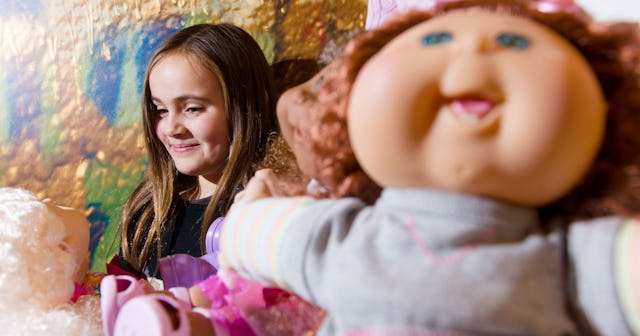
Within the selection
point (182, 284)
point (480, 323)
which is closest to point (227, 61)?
point (182, 284)

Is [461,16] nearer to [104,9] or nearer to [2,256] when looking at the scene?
[2,256]

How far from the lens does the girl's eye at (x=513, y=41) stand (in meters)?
0.53

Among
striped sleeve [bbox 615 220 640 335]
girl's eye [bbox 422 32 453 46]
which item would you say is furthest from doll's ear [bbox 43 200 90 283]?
striped sleeve [bbox 615 220 640 335]

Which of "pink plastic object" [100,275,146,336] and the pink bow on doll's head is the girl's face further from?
the pink bow on doll's head

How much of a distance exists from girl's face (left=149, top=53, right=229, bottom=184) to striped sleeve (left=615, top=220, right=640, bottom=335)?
0.85 metres

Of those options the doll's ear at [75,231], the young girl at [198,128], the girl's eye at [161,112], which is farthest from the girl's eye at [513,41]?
the girl's eye at [161,112]

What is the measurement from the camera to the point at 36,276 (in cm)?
79

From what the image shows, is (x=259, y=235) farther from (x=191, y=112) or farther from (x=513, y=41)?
(x=191, y=112)

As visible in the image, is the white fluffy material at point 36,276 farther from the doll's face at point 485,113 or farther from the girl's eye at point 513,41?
the girl's eye at point 513,41

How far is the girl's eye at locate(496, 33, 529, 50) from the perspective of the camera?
0.53 meters

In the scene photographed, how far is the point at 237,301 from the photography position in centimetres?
72

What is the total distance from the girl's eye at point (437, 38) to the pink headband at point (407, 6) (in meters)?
0.09

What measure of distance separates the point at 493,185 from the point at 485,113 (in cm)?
6

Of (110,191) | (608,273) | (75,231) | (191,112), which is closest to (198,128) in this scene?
(191,112)
